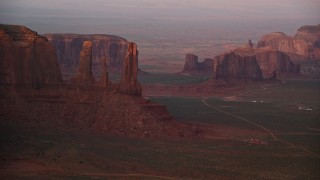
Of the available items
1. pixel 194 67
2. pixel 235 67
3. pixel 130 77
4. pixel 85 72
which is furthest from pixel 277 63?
pixel 85 72

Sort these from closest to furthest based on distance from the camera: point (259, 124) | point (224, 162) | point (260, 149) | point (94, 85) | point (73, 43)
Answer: point (224, 162) → point (260, 149) → point (94, 85) → point (259, 124) → point (73, 43)

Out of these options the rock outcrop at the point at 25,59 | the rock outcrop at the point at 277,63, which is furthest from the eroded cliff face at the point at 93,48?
the rock outcrop at the point at 25,59

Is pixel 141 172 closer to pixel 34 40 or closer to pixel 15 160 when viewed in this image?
pixel 15 160

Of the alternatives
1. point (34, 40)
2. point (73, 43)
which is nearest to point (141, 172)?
point (34, 40)

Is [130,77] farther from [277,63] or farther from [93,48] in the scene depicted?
[277,63]

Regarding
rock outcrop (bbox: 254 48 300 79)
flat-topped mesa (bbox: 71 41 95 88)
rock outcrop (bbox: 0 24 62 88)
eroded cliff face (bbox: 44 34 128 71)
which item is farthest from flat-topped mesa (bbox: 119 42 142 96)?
rock outcrop (bbox: 254 48 300 79)

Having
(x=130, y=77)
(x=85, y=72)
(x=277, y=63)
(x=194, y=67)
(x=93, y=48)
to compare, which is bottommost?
(x=194, y=67)

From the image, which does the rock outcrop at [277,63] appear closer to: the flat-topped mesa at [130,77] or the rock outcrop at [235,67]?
the rock outcrop at [235,67]
